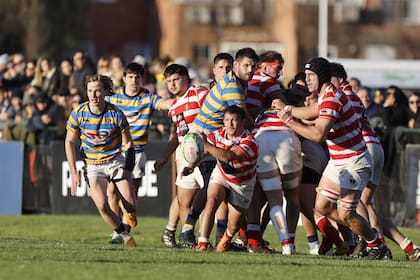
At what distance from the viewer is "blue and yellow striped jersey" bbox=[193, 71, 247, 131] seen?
15.9 metres

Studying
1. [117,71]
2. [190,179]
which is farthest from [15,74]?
[190,179]

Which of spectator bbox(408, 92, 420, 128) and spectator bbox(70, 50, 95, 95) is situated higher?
spectator bbox(70, 50, 95, 95)

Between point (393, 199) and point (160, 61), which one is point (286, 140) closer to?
point (393, 199)

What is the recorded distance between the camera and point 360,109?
54.3 feet

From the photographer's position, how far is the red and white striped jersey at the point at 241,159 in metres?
15.6

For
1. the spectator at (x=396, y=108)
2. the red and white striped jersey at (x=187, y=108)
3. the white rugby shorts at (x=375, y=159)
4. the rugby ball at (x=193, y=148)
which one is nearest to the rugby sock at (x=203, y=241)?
the rugby ball at (x=193, y=148)

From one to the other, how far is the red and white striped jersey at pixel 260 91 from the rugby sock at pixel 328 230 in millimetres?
1603

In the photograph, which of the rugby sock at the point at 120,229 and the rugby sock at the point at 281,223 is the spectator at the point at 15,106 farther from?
the rugby sock at the point at 281,223

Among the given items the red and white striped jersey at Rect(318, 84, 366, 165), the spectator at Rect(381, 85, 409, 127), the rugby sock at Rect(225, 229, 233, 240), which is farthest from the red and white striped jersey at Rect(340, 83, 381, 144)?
the spectator at Rect(381, 85, 409, 127)

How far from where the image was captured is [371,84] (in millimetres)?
30500

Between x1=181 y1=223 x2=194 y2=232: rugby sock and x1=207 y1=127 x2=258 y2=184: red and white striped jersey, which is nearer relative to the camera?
x1=207 y1=127 x2=258 y2=184: red and white striped jersey

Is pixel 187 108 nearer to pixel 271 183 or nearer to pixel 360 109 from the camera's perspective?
pixel 271 183

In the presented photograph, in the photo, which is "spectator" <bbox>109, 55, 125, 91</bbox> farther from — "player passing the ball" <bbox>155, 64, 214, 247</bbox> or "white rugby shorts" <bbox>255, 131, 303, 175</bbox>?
"white rugby shorts" <bbox>255, 131, 303, 175</bbox>

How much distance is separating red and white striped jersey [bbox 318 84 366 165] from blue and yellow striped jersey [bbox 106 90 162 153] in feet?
9.82
